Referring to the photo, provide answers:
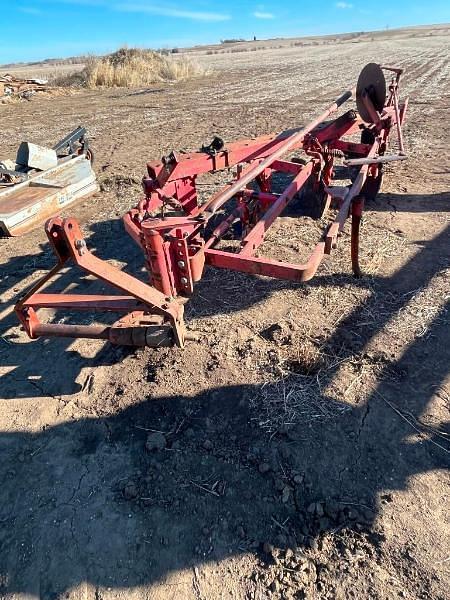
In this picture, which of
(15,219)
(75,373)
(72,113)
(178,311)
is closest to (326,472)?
(178,311)

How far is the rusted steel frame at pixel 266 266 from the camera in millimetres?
3162

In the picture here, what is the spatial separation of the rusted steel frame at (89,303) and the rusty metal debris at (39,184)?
10.6 feet

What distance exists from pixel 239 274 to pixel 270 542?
2883 mm

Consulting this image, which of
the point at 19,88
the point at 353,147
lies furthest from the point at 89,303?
the point at 19,88

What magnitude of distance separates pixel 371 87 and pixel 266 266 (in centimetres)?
436

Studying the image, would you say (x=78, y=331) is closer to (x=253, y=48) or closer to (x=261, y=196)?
(x=261, y=196)

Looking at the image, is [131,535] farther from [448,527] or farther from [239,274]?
[239,274]

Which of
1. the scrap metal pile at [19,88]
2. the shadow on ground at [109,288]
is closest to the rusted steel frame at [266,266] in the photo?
the shadow on ground at [109,288]

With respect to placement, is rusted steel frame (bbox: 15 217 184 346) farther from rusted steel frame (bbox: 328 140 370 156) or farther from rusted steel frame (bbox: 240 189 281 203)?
rusted steel frame (bbox: 328 140 370 156)

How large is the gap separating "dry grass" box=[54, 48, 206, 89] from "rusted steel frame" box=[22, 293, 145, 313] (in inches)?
952

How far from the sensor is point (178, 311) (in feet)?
9.94

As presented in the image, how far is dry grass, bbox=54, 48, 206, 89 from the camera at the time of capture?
78.3 ft

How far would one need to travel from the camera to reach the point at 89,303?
305 cm

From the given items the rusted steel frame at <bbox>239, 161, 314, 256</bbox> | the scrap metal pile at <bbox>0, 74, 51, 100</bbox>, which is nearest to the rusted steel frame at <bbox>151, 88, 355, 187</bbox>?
the rusted steel frame at <bbox>239, 161, 314, 256</bbox>
